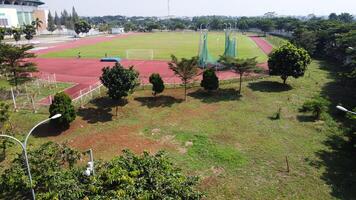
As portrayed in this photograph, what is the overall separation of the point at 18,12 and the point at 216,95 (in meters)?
115

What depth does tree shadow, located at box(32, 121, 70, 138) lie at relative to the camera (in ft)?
75.5

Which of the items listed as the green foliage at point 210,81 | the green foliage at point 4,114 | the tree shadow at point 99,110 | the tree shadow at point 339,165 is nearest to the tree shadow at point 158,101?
the tree shadow at point 99,110

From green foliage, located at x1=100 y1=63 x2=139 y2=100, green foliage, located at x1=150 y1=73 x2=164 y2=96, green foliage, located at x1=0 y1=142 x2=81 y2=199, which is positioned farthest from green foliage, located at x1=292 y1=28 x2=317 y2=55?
green foliage, located at x1=0 y1=142 x2=81 y2=199

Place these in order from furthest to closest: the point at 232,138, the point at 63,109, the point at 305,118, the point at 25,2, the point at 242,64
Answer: the point at 25,2, the point at 242,64, the point at 305,118, the point at 63,109, the point at 232,138

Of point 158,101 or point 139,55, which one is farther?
point 139,55

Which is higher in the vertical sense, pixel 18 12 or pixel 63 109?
pixel 18 12

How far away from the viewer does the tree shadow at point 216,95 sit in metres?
30.0

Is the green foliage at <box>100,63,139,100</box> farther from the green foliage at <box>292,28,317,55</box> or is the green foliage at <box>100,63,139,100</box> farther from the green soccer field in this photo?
the green foliage at <box>292,28,317,55</box>

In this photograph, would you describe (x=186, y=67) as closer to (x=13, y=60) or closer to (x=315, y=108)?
(x=315, y=108)

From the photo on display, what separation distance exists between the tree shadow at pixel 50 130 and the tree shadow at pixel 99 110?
7.47ft

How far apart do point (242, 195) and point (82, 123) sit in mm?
14607

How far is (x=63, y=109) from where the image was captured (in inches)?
909

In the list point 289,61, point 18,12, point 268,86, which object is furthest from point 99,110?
point 18,12

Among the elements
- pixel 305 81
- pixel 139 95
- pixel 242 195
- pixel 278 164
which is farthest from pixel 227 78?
pixel 242 195
